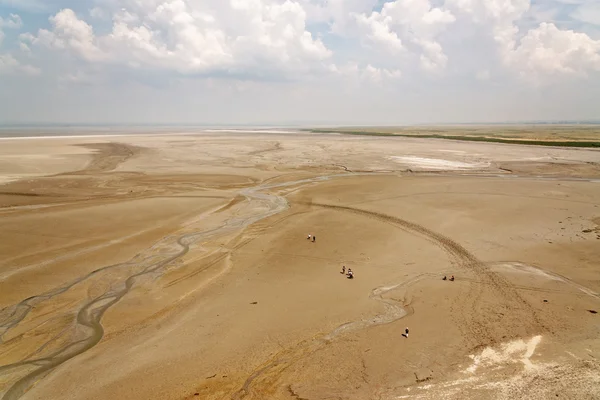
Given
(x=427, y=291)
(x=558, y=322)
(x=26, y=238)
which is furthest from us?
(x=26, y=238)

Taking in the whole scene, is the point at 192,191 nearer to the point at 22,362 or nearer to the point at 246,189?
the point at 246,189

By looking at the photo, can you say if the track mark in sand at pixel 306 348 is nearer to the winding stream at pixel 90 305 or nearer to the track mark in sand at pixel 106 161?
the winding stream at pixel 90 305

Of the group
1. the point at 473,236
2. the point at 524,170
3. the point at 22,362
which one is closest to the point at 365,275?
the point at 473,236

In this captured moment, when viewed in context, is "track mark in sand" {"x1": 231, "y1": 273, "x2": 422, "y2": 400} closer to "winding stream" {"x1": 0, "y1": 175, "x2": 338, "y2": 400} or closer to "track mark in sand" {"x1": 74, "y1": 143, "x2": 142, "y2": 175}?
"winding stream" {"x1": 0, "y1": 175, "x2": 338, "y2": 400}

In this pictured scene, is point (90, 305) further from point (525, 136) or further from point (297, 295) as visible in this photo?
point (525, 136)

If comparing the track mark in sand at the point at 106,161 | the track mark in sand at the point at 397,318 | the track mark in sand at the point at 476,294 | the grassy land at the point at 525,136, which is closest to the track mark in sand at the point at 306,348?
the track mark in sand at the point at 397,318

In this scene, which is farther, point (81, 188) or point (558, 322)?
point (81, 188)

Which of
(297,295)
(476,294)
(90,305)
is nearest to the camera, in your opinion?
(90,305)

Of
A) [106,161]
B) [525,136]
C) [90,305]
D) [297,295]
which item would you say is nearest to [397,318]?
[297,295]
